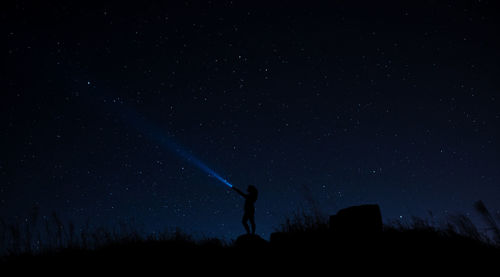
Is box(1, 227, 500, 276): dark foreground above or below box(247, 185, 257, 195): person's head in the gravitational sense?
below

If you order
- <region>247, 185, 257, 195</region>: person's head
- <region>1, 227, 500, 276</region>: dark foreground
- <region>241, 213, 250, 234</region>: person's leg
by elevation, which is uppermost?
<region>247, 185, 257, 195</region>: person's head

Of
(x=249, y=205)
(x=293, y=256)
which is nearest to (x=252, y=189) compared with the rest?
(x=249, y=205)

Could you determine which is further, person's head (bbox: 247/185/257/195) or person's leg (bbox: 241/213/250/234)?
person's head (bbox: 247/185/257/195)

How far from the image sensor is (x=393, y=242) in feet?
24.2

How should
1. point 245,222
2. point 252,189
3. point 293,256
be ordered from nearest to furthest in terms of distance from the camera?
point 293,256, point 245,222, point 252,189

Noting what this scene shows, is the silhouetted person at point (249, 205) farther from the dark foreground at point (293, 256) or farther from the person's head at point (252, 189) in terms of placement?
the dark foreground at point (293, 256)

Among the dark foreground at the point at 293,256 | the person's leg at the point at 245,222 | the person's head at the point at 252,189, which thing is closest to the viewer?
the dark foreground at the point at 293,256

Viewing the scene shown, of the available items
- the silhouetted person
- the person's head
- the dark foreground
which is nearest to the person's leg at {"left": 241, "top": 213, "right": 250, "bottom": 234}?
the silhouetted person

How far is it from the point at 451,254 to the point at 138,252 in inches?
321

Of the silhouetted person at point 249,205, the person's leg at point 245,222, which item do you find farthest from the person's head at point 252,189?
the person's leg at point 245,222

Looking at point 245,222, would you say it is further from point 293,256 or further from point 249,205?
point 293,256

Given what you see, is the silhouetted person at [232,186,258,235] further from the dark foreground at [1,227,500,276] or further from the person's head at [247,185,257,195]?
the dark foreground at [1,227,500,276]

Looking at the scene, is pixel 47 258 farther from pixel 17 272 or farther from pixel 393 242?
pixel 393 242

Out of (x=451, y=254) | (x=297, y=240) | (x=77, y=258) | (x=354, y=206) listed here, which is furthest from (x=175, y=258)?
(x=451, y=254)
